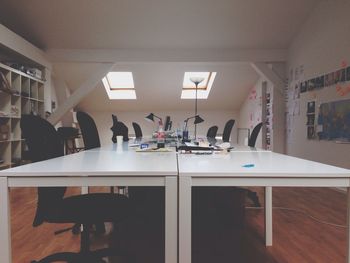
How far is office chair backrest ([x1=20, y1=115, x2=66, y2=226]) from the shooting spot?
1.35m

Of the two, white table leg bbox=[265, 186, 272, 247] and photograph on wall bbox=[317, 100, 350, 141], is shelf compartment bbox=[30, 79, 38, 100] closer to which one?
white table leg bbox=[265, 186, 272, 247]

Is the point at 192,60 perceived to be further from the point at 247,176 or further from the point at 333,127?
the point at 247,176

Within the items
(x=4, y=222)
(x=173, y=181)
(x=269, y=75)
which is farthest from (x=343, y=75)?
(x=4, y=222)

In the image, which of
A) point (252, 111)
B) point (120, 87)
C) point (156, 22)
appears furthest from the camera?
point (120, 87)

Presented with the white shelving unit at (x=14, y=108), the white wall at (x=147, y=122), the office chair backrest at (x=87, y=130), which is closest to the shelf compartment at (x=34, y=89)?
the white shelving unit at (x=14, y=108)

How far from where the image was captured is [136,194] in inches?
97.7

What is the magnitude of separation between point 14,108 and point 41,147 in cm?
346

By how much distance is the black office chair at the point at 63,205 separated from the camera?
4.42ft

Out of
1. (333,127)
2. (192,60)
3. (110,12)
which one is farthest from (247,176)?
(192,60)

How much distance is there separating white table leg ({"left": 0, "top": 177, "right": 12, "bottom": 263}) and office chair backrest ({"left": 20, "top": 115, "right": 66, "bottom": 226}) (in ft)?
0.72

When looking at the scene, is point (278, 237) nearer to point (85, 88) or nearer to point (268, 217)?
point (268, 217)

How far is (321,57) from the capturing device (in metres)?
4.26

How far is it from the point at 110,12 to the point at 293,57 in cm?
319

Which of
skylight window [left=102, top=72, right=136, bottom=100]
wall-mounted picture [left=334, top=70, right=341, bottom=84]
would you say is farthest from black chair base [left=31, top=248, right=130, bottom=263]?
skylight window [left=102, top=72, right=136, bottom=100]
